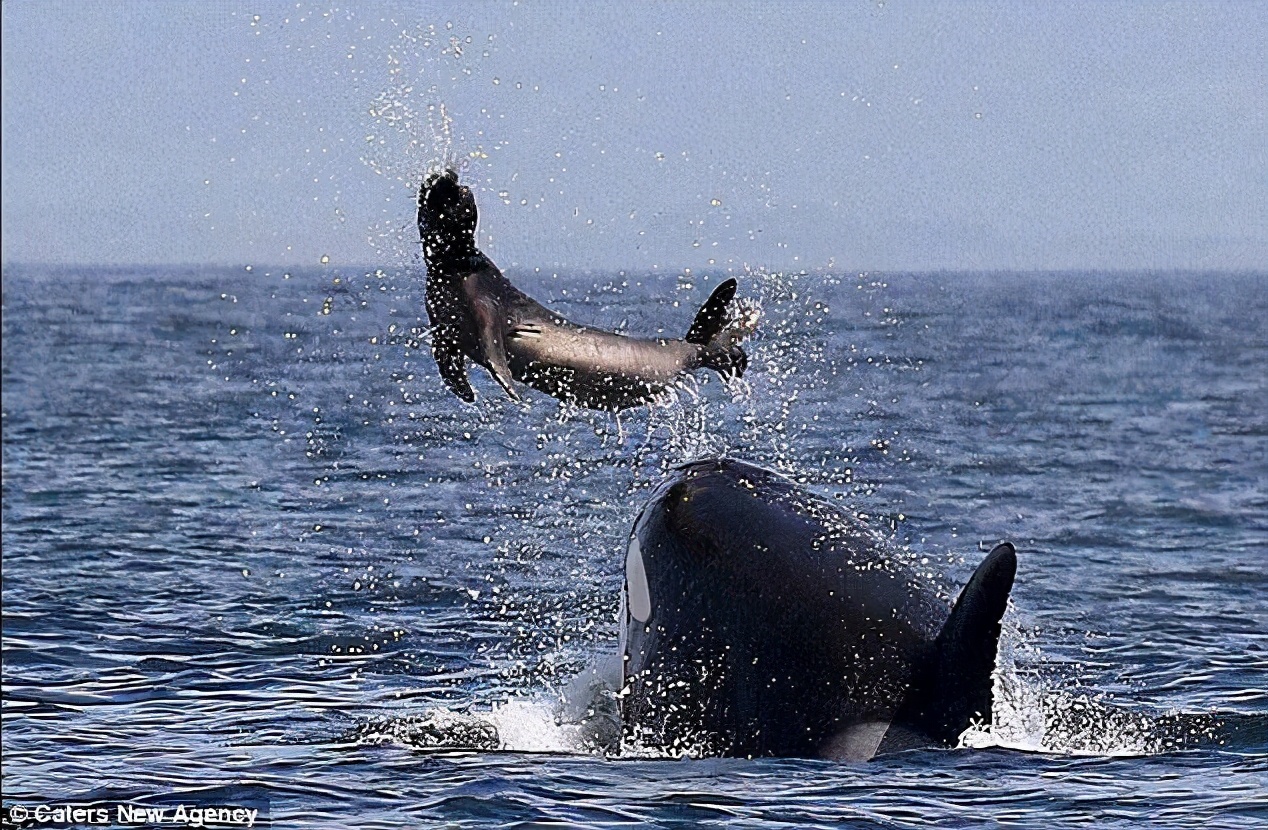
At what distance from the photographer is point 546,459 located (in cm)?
3491

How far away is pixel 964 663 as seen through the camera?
11.6 m

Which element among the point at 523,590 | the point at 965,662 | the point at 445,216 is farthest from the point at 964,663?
the point at 523,590

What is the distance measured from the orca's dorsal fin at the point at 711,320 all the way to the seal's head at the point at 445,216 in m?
1.92

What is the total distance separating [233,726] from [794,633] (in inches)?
174

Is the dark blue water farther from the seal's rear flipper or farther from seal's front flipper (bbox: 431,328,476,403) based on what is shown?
seal's front flipper (bbox: 431,328,476,403)

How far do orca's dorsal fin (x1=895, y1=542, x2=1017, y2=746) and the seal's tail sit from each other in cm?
471

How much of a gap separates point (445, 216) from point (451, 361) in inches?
41.7

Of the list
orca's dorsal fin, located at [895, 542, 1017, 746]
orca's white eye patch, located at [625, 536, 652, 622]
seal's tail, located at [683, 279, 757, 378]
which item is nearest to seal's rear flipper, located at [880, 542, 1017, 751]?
orca's dorsal fin, located at [895, 542, 1017, 746]

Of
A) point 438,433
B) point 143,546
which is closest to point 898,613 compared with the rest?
point 143,546

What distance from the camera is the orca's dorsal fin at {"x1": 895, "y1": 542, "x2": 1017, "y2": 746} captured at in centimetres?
1140

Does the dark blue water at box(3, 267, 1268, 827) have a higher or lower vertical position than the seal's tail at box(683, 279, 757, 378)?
lower

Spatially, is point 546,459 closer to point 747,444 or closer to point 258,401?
point 747,444

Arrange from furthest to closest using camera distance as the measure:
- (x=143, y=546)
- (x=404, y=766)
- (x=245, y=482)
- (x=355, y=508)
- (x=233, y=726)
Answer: (x=245, y=482), (x=355, y=508), (x=143, y=546), (x=233, y=726), (x=404, y=766)

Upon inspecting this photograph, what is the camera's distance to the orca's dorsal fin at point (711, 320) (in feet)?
53.2
